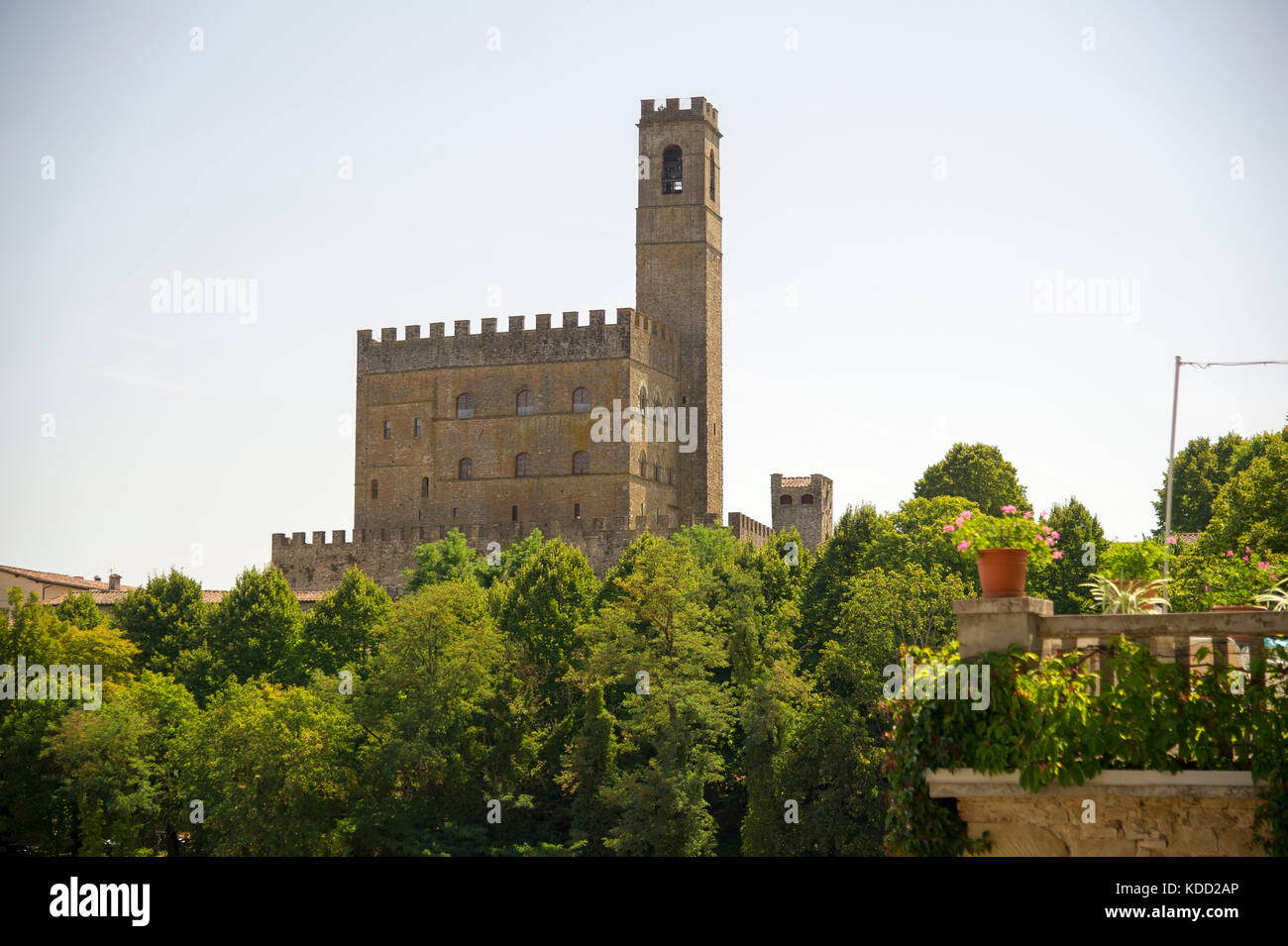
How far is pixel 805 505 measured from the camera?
250 feet

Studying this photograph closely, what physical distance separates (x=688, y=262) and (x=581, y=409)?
Result: 870 centimetres

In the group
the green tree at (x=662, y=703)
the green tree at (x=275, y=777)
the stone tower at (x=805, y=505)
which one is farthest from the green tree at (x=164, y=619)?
the stone tower at (x=805, y=505)

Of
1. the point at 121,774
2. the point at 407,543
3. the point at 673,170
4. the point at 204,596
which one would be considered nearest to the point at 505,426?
A: the point at 407,543

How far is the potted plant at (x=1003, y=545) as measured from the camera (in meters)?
12.6

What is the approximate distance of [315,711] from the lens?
165ft

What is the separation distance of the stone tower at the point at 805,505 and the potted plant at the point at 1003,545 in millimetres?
60974

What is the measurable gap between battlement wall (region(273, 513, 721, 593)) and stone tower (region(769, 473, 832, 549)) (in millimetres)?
6131

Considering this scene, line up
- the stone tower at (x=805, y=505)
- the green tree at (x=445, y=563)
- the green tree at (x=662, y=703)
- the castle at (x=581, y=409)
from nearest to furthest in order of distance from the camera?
the green tree at (x=662, y=703), the green tree at (x=445, y=563), the castle at (x=581, y=409), the stone tower at (x=805, y=505)

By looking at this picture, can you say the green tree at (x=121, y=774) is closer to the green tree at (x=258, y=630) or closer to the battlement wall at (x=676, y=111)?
the green tree at (x=258, y=630)

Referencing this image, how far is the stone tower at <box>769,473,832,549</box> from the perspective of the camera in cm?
7525

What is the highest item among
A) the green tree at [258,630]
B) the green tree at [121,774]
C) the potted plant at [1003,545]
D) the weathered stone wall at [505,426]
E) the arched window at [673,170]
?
the arched window at [673,170]

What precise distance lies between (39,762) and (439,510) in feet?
82.8
